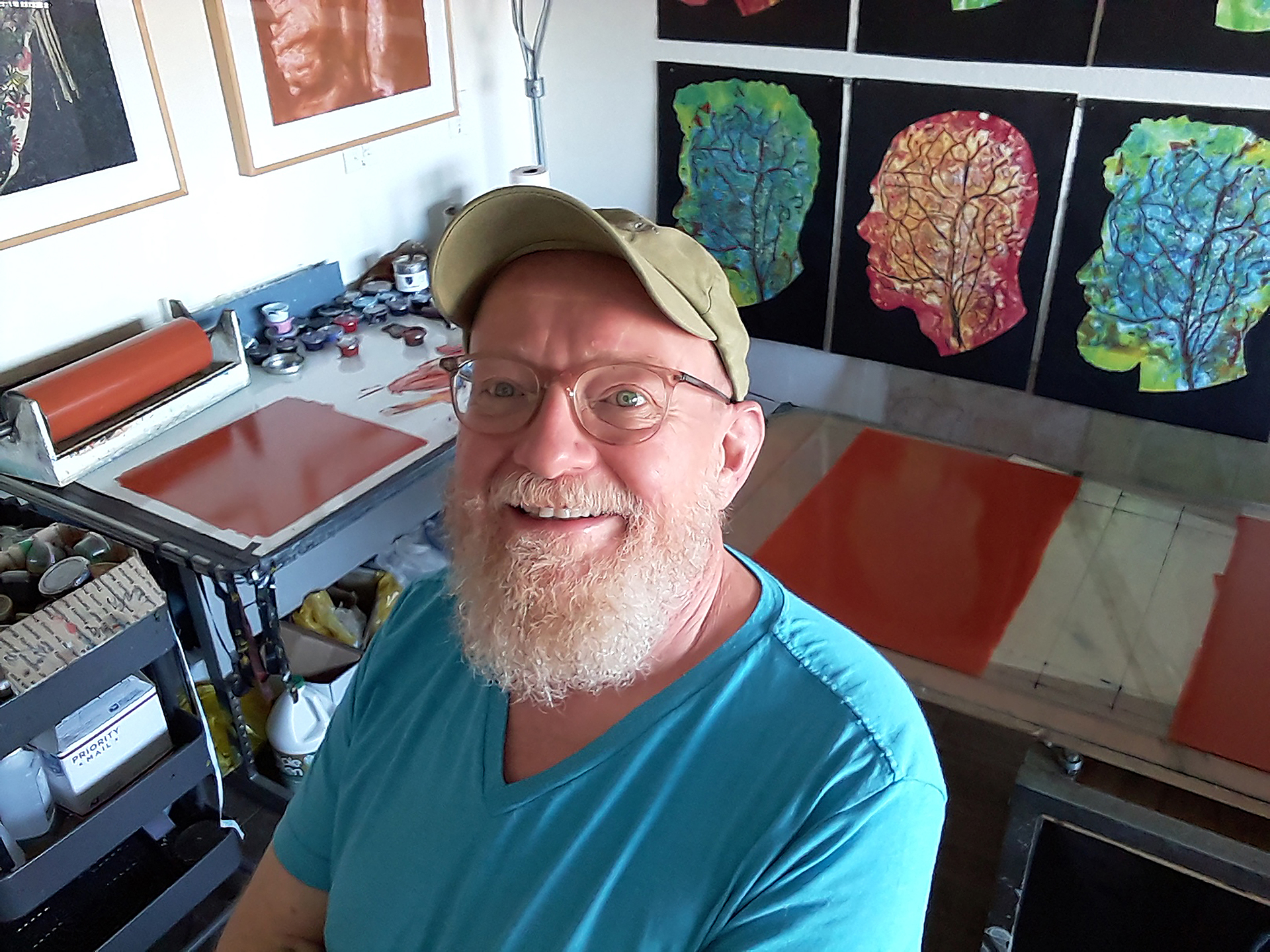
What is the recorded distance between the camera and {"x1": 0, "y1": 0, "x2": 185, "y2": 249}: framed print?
1.53 m

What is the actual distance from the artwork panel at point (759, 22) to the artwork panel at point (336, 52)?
56 cm

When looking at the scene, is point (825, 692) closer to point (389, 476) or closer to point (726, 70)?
point (389, 476)

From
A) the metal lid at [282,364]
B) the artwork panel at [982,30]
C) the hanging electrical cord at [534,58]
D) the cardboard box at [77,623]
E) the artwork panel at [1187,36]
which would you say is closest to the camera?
the cardboard box at [77,623]

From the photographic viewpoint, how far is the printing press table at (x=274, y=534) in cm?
143

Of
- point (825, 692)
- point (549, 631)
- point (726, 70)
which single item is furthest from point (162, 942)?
point (726, 70)

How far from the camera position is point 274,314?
77.4 inches

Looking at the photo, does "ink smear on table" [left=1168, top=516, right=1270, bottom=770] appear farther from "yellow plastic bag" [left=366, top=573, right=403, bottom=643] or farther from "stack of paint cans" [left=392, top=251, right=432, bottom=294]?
"stack of paint cans" [left=392, top=251, right=432, bottom=294]

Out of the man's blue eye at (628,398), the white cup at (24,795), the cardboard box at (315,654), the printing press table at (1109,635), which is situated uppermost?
the man's blue eye at (628,398)

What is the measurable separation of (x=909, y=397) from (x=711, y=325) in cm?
146

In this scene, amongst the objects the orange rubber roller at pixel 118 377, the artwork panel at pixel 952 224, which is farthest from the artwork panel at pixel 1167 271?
the orange rubber roller at pixel 118 377

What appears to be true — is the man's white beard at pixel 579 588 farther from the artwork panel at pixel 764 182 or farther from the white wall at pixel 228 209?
the artwork panel at pixel 764 182

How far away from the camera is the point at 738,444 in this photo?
0.98 metres

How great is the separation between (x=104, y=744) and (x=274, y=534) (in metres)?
0.42

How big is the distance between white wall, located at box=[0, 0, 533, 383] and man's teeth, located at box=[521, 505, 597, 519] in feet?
3.99
